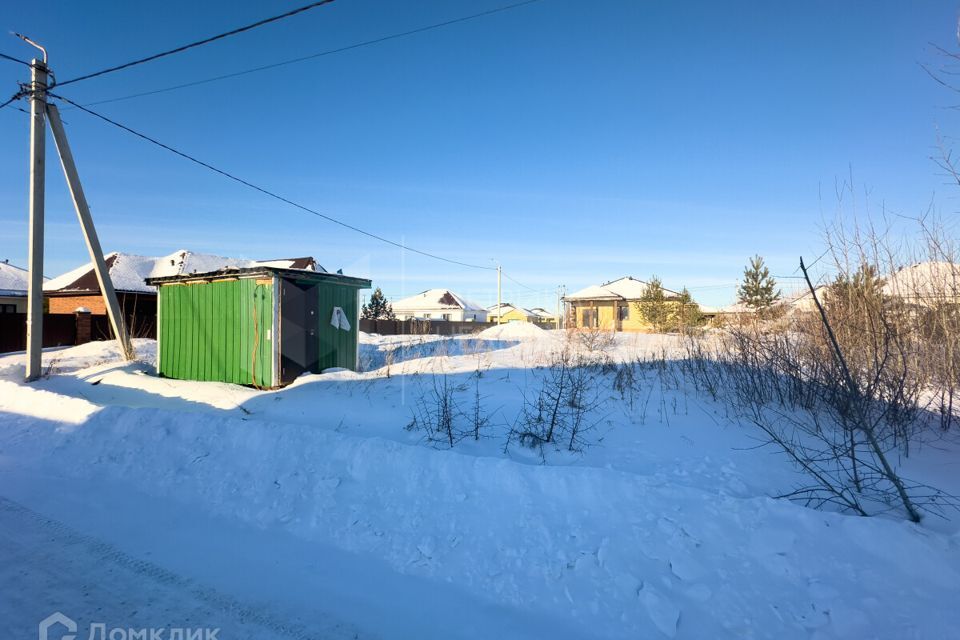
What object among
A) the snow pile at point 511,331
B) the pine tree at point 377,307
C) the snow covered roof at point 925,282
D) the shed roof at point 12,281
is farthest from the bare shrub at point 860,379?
the pine tree at point 377,307

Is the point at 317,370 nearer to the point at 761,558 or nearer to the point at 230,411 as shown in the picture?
the point at 230,411

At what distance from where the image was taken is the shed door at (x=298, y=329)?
8445mm

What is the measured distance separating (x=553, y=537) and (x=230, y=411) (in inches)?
211

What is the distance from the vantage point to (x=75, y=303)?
79.7 feet

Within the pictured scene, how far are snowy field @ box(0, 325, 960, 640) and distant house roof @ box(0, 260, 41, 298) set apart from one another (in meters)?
30.7

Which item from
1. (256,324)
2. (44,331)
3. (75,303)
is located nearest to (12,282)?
(75,303)

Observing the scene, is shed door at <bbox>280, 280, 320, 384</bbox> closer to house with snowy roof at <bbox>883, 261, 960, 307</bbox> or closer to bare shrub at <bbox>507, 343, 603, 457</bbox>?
bare shrub at <bbox>507, 343, 603, 457</bbox>

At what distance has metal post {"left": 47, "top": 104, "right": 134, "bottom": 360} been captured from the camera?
33.1ft

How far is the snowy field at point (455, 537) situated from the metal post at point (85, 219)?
258 inches

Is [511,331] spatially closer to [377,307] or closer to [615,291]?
[615,291]

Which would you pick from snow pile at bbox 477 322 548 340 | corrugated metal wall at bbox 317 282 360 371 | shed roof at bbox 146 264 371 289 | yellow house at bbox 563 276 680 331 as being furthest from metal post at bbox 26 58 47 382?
yellow house at bbox 563 276 680 331

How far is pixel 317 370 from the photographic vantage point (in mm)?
9102

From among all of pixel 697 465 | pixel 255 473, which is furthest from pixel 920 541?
pixel 255 473

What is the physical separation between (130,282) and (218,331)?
2037 centimetres
